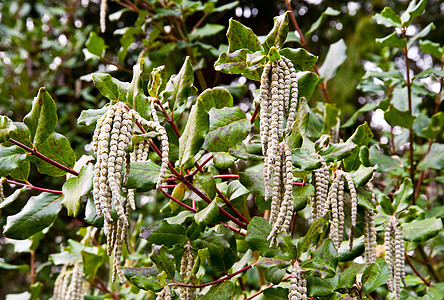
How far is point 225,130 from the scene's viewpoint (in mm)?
836

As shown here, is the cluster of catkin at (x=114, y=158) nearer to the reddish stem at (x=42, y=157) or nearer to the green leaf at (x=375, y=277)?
the reddish stem at (x=42, y=157)

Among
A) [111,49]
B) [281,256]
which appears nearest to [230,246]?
[281,256]

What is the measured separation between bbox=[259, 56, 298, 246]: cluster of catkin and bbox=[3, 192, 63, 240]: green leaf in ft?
1.53

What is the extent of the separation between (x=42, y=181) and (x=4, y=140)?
2.64 meters

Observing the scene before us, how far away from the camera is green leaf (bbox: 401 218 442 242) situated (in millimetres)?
1127

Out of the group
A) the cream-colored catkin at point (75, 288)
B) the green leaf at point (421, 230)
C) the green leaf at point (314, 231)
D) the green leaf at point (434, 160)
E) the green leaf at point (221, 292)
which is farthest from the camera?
the green leaf at point (434, 160)

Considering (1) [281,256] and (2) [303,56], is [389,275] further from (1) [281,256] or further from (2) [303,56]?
(2) [303,56]

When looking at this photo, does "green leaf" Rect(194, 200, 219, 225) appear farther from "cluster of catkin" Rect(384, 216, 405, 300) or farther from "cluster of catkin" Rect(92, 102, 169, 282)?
"cluster of catkin" Rect(384, 216, 405, 300)

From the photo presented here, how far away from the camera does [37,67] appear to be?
3.66 meters

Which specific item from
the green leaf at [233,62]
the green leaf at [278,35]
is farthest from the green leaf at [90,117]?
the green leaf at [278,35]

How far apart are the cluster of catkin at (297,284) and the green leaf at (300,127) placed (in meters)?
0.23

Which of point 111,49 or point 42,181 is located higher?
point 111,49

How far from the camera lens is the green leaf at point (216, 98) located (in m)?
0.92

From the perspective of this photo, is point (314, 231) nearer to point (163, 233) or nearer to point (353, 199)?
point (353, 199)
